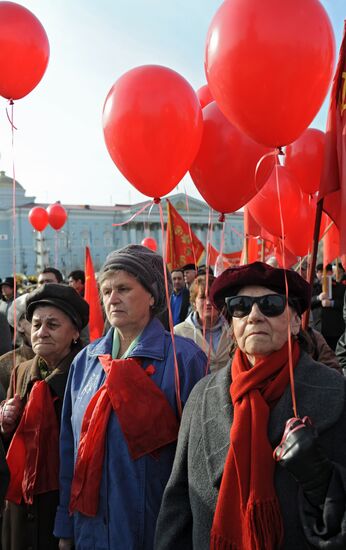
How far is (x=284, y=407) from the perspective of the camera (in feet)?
6.07

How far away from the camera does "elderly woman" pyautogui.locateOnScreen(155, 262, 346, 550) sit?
5.33 feet

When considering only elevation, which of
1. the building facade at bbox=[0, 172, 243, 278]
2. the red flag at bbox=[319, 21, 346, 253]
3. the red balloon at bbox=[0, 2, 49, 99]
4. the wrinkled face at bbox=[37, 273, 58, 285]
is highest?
the building facade at bbox=[0, 172, 243, 278]

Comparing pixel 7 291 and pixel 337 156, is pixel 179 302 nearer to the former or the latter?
pixel 7 291

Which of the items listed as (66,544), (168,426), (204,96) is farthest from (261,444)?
(204,96)

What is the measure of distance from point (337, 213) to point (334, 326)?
3407 mm

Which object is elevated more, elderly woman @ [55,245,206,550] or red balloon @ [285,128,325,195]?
red balloon @ [285,128,325,195]

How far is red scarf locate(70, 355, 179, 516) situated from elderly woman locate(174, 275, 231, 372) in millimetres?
1595

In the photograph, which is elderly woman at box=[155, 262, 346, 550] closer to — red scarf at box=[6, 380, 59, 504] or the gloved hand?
the gloved hand

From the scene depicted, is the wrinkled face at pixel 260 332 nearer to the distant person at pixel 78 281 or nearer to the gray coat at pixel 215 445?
the gray coat at pixel 215 445

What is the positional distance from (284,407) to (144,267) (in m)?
1.00

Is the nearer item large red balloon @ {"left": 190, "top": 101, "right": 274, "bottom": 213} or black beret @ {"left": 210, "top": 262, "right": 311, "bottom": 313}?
black beret @ {"left": 210, "top": 262, "right": 311, "bottom": 313}

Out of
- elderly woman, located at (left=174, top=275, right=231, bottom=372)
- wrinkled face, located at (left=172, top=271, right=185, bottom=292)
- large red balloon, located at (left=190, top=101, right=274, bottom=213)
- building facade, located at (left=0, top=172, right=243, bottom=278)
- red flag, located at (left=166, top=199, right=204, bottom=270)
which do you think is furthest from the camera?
building facade, located at (left=0, top=172, right=243, bottom=278)

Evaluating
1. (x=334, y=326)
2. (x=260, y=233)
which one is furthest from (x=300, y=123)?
(x=334, y=326)

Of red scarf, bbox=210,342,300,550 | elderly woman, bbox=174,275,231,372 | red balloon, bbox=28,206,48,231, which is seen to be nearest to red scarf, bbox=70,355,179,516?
red scarf, bbox=210,342,300,550
